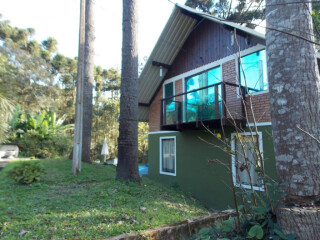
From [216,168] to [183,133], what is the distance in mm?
2281

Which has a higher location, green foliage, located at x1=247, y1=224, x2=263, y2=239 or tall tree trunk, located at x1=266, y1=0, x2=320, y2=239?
tall tree trunk, located at x1=266, y1=0, x2=320, y2=239

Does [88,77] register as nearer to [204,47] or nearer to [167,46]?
[167,46]

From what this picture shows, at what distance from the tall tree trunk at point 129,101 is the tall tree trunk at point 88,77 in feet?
15.5

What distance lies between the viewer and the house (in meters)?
7.73

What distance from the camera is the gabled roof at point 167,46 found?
10078mm

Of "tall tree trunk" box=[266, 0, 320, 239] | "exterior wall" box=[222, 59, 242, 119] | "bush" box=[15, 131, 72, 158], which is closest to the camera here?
"tall tree trunk" box=[266, 0, 320, 239]

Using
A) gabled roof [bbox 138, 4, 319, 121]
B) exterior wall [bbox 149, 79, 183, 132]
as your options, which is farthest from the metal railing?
gabled roof [bbox 138, 4, 319, 121]

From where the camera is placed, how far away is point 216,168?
8.70 m

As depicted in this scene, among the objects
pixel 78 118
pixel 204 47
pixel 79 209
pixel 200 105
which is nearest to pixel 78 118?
pixel 78 118

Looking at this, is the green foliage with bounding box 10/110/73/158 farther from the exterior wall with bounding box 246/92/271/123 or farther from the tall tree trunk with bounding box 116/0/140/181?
the exterior wall with bounding box 246/92/271/123

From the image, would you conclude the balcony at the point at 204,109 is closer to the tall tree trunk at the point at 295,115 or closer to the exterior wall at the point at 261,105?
the exterior wall at the point at 261,105

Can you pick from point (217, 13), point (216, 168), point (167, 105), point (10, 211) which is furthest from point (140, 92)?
point (10, 211)

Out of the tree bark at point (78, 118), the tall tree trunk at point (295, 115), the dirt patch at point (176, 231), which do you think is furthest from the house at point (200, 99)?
the tall tree trunk at point (295, 115)

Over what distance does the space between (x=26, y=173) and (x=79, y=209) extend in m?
3.33
